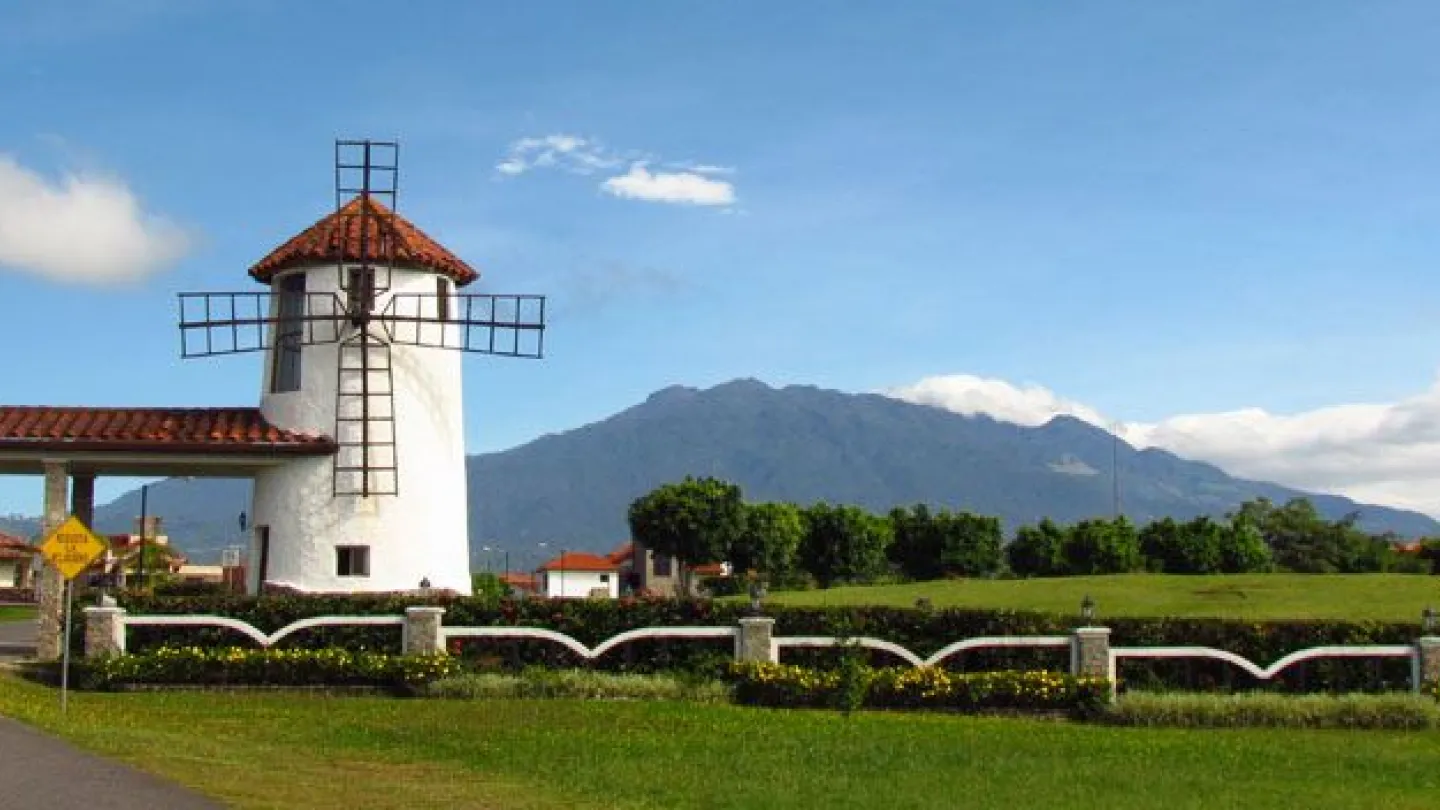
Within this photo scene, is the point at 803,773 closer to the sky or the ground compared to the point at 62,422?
closer to the ground

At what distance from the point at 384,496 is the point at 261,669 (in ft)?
26.7

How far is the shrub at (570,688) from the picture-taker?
27.6 metres

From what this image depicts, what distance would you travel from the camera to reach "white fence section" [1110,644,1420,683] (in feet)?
94.6

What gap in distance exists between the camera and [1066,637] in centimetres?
2881

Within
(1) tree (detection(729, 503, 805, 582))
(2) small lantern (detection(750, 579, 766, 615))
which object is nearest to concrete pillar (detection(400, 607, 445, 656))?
(2) small lantern (detection(750, 579, 766, 615))

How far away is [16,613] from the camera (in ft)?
229

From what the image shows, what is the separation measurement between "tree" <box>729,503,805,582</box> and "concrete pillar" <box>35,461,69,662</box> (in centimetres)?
6626

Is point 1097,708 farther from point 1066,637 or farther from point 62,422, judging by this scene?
point 62,422

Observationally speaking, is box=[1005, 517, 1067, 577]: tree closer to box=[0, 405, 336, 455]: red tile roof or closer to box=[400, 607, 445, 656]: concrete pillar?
box=[0, 405, 336, 455]: red tile roof

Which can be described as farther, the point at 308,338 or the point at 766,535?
the point at 766,535

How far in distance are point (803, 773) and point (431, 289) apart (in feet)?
A: 69.0

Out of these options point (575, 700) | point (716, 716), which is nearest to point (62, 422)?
point (575, 700)

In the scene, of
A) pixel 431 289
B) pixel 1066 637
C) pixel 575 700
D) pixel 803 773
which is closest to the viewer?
pixel 803 773

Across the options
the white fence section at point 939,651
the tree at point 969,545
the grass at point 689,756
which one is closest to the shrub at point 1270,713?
the grass at point 689,756
